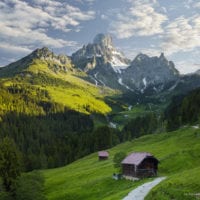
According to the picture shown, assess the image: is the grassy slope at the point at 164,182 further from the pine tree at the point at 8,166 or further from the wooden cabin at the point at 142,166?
the pine tree at the point at 8,166

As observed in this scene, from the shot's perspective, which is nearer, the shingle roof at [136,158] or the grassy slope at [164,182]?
the grassy slope at [164,182]

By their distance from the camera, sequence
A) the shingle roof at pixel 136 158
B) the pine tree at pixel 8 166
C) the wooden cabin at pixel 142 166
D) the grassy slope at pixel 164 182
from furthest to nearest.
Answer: the pine tree at pixel 8 166 < the shingle roof at pixel 136 158 < the wooden cabin at pixel 142 166 < the grassy slope at pixel 164 182

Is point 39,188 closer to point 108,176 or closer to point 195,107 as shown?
point 108,176

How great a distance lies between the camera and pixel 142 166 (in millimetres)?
80688

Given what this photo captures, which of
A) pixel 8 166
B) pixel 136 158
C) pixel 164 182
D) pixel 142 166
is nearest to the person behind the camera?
pixel 164 182

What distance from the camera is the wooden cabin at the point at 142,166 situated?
A: 79.5 m

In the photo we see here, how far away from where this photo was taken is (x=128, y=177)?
81000 millimetres

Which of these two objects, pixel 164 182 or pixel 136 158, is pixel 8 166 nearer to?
pixel 136 158

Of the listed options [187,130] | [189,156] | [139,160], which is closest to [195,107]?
[187,130]

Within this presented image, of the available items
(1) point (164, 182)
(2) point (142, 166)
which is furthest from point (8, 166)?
(1) point (164, 182)

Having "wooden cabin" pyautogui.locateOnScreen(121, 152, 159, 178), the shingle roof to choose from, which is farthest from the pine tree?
"wooden cabin" pyautogui.locateOnScreen(121, 152, 159, 178)

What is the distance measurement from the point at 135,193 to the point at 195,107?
298 feet

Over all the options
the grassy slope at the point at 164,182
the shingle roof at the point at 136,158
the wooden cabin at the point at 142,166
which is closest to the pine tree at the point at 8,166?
the grassy slope at the point at 164,182

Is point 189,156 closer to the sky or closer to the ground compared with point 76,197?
closer to the sky
